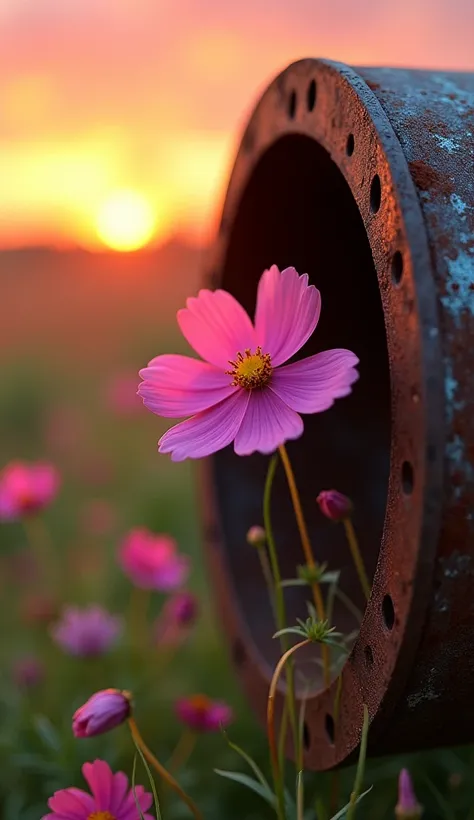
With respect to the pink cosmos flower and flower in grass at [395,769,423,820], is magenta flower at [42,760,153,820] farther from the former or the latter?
the pink cosmos flower

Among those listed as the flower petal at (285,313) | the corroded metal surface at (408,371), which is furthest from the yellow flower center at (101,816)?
the flower petal at (285,313)

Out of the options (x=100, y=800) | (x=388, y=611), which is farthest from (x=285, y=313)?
(x=100, y=800)

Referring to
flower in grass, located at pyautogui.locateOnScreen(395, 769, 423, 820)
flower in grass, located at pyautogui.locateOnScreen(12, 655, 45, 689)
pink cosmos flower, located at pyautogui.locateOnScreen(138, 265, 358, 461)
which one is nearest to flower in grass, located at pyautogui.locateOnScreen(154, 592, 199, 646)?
flower in grass, located at pyautogui.locateOnScreen(12, 655, 45, 689)

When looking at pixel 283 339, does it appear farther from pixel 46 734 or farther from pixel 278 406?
pixel 46 734

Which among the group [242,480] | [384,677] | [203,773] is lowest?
[203,773]

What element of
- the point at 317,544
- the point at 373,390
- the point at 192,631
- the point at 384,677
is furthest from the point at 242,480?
the point at 384,677
